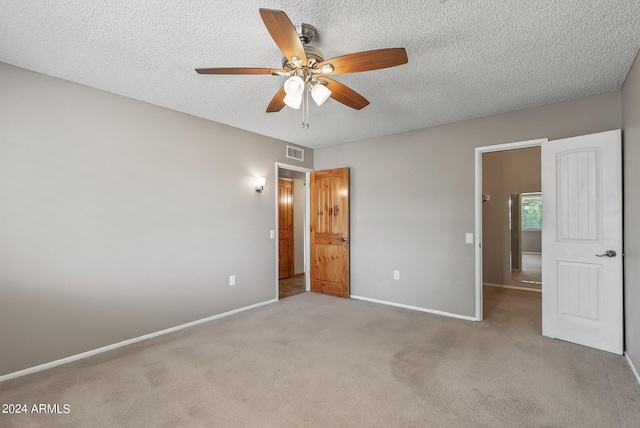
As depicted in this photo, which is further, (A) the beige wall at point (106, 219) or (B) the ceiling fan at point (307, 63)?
(A) the beige wall at point (106, 219)

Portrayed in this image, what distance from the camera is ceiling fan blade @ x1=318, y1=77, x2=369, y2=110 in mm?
2201

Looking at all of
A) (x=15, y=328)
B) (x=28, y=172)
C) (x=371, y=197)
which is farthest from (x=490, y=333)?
(x=28, y=172)

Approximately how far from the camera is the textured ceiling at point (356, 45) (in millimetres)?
1858

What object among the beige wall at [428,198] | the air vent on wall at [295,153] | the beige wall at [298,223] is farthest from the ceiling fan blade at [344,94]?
the beige wall at [298,223]

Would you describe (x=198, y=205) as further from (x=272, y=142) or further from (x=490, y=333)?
(x=490, y=333)

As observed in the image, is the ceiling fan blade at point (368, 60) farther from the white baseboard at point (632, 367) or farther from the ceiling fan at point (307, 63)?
the white baseboard at point (632, 367)

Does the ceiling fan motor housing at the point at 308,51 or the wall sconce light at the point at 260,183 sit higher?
the ceiling fan motor housing at the point at 308,51

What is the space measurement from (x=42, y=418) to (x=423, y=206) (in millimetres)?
4177

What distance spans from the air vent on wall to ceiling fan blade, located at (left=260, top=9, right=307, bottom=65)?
3.14m

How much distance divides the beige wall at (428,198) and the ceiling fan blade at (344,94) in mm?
2052

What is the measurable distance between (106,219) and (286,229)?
12.4 ft

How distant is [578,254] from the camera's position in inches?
120

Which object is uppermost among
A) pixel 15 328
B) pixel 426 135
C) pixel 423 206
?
pixel 426 135

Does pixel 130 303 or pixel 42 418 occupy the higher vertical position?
pixel 130 303
